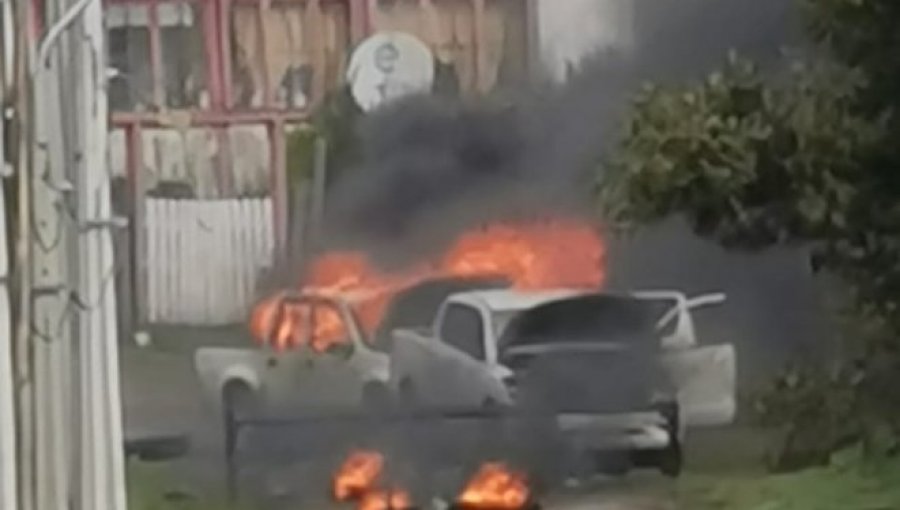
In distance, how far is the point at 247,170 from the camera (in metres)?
2.87

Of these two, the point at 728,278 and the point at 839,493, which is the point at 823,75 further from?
the point at 839,493

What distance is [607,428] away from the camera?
2.89 m

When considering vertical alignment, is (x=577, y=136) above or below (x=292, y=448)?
above

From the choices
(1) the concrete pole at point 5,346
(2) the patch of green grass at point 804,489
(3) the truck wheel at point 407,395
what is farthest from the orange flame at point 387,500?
(1) the concrete pole at point 5,346

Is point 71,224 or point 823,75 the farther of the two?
point 823,75

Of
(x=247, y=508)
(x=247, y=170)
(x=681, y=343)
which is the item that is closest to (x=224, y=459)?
(x=247, y=508)

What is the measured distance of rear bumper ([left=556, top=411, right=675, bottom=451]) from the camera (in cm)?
289

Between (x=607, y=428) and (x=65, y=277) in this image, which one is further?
(x=607, y=428)

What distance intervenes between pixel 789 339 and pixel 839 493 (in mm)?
195

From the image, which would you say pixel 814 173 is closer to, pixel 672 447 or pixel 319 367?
pixel 672 447

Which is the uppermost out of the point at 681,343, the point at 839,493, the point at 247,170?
the point at 247,170

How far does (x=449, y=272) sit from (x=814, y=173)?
448mm

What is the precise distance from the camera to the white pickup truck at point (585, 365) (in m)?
2.88

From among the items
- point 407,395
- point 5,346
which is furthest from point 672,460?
point 5,346
